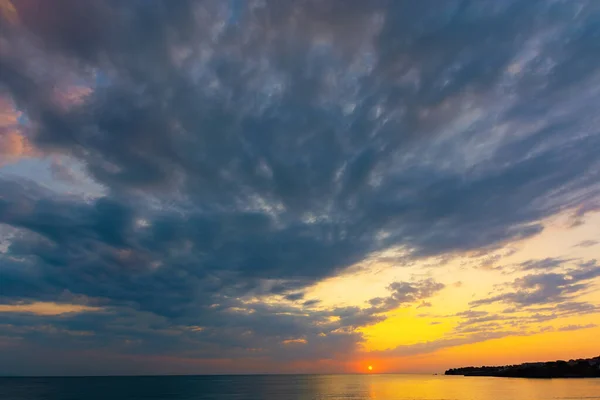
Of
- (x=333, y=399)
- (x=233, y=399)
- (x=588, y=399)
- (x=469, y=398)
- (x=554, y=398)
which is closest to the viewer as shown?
(x=588, y=399)

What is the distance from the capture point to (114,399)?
6531 inches

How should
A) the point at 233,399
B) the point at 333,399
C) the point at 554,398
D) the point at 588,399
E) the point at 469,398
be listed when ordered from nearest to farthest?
the point at 588,399 → the point at 554,398 → the point at 469,398 → the point at 333,399 → the point at 233,399

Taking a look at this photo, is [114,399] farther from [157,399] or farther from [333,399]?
[333,399]

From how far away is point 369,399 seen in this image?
154m

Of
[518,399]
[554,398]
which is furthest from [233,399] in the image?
[554,398]

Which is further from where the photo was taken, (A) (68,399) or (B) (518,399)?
(A) (68,399)

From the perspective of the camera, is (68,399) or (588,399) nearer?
(588,399)

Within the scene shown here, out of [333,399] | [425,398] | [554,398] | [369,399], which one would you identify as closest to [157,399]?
[333,399]

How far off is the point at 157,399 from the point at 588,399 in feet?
501

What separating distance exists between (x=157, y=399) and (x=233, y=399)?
3207cm

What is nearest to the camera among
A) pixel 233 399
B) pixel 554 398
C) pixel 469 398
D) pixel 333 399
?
pixel 554 398

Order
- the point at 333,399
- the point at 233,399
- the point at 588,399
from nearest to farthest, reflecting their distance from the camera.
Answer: the point at 588,399 → the point at 333,399 → the point at 233,399

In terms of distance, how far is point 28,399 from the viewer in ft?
550

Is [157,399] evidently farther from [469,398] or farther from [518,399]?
[518,399]
